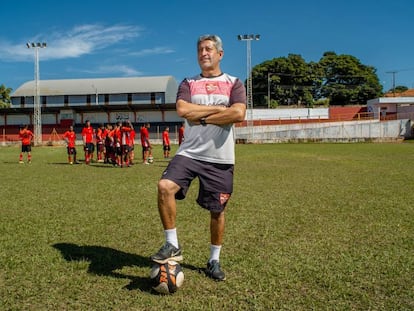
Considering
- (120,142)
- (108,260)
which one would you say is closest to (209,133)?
(108,260)

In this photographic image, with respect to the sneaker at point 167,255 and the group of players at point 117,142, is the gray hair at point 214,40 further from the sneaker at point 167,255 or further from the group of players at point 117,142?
the group of players at point 117,142

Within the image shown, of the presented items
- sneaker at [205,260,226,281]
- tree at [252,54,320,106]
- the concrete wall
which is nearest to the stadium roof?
tree at [252,54,320,106]

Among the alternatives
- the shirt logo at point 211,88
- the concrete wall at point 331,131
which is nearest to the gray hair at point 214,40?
the shirt logo at point 211,88

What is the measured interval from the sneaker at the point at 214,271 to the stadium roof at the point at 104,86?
2340 inches

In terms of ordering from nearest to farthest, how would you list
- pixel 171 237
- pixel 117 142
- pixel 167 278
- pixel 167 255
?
pixel 167 278 → pixel 167 255 → pixel 171 237 → pixel 117 142

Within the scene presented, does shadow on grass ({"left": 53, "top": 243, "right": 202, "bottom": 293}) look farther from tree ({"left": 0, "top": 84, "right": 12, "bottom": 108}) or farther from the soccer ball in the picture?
tree ({"left": 0, "top": 84, "right": 12, "bottom": 108})

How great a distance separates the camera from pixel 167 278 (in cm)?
334

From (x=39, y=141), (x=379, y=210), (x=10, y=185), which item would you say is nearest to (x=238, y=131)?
(x=39, y=141)

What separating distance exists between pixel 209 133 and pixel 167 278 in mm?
1324

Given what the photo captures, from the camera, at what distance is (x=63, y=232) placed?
5.57m

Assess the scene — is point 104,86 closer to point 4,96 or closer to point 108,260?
point 4,96

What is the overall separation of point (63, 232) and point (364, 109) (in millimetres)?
64583

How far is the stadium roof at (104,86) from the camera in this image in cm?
6247

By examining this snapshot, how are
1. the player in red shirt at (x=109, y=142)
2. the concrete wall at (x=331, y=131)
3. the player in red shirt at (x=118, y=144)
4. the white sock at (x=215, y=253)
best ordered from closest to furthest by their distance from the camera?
the white sock at (x=215, y=253)
the player in red shirt at (x=118, y=144)
the player in red shirt at (x=109, y=142)
the concrete wall at (x=331, y=131)
